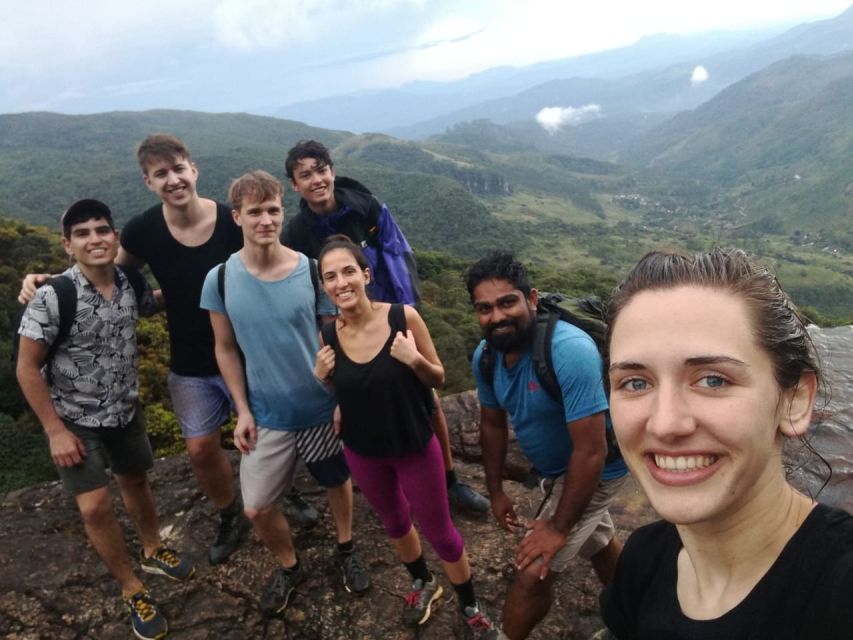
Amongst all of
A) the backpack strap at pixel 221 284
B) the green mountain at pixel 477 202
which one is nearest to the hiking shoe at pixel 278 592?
the backpack strap at pixel 221 284

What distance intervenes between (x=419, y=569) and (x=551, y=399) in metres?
1.71

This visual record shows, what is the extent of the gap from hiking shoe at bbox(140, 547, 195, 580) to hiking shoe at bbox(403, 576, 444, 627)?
72.0 inches

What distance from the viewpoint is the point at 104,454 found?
3.77 m

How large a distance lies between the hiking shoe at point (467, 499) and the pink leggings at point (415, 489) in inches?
54.6

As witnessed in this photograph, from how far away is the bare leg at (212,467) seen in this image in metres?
4.12

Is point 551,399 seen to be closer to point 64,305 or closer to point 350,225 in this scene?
point 350,225

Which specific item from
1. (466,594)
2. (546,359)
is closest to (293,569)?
(466,594)

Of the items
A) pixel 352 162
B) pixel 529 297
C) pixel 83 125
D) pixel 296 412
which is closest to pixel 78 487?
pixel 296 412

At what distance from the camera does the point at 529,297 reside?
307 cm

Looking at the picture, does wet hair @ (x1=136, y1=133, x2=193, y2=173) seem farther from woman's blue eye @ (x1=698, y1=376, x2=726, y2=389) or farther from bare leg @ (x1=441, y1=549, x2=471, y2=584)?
woman's blue eye @ (x1=698, y1=376, x2=726, y2=389)

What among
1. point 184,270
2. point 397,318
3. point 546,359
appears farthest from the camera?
point 184,270

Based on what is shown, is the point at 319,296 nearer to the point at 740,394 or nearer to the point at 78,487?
the point at 78,487

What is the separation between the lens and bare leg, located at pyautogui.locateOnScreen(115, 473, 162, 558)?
4.13 metres

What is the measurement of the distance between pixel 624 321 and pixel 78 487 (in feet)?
12.0
